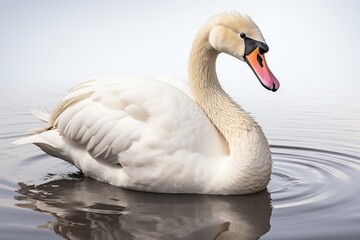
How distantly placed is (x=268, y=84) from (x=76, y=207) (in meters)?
1.85

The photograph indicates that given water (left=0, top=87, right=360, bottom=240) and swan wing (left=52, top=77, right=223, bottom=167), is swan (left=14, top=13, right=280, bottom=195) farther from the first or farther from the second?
water (left=0, top=87, right=360, bottom=240)

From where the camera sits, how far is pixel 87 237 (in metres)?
3.97

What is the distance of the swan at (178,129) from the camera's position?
16.2ft

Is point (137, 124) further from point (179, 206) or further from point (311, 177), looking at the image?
point (311, 177)

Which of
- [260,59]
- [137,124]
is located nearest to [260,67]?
[260,59]

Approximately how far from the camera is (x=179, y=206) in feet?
15.6

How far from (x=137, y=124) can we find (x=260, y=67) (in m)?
1.15

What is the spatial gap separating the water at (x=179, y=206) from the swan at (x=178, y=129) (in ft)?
0.54

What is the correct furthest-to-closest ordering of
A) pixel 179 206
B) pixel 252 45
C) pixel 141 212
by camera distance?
pixel 252 45, pixel 179 206, pixel 141 212

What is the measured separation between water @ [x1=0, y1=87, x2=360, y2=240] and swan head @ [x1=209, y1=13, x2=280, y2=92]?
1.03 m

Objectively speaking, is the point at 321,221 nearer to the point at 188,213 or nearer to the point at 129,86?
the point at 188,213

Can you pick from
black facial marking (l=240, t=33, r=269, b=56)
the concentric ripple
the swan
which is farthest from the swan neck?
the concentric ripple

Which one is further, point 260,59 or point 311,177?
point 311,177

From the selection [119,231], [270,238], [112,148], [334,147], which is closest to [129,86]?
[112,148]
